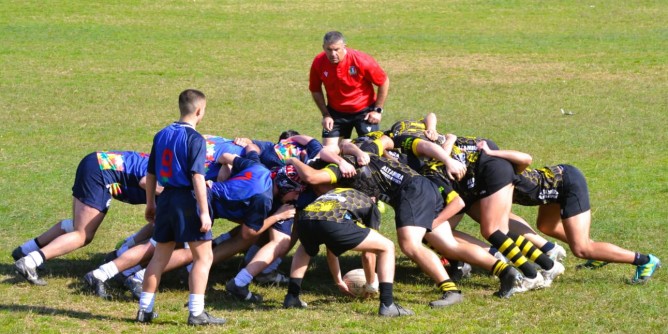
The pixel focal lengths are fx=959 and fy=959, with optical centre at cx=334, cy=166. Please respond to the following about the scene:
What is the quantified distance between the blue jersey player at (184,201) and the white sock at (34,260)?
4.87 feet

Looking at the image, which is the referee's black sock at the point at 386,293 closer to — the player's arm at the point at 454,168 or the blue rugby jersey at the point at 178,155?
the player's arm at the point at 454,168

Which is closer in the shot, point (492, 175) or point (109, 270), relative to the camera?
point (109, 270)

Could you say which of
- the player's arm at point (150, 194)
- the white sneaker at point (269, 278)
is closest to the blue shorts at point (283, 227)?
the white sneaker at point (269, 278)

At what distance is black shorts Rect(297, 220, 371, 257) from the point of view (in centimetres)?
729

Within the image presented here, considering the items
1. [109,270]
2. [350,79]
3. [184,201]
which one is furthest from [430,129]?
[109,270]

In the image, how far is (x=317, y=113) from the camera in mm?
17766

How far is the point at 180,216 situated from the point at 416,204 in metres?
1.94

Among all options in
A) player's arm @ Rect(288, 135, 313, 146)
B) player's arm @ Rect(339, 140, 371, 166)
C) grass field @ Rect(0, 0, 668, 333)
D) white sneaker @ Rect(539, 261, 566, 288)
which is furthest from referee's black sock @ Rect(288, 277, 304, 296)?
white sneaker @ Rect(539, 261, 566, 288)

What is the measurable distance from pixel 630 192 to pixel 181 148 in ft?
22.3

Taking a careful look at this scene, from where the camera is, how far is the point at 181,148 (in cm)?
692

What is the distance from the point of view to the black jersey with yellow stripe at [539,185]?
27.7ft

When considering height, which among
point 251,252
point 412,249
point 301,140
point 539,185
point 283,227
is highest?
point 301,140

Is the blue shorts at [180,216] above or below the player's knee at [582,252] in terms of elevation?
above

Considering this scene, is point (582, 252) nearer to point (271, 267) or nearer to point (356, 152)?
point (356, 152)
